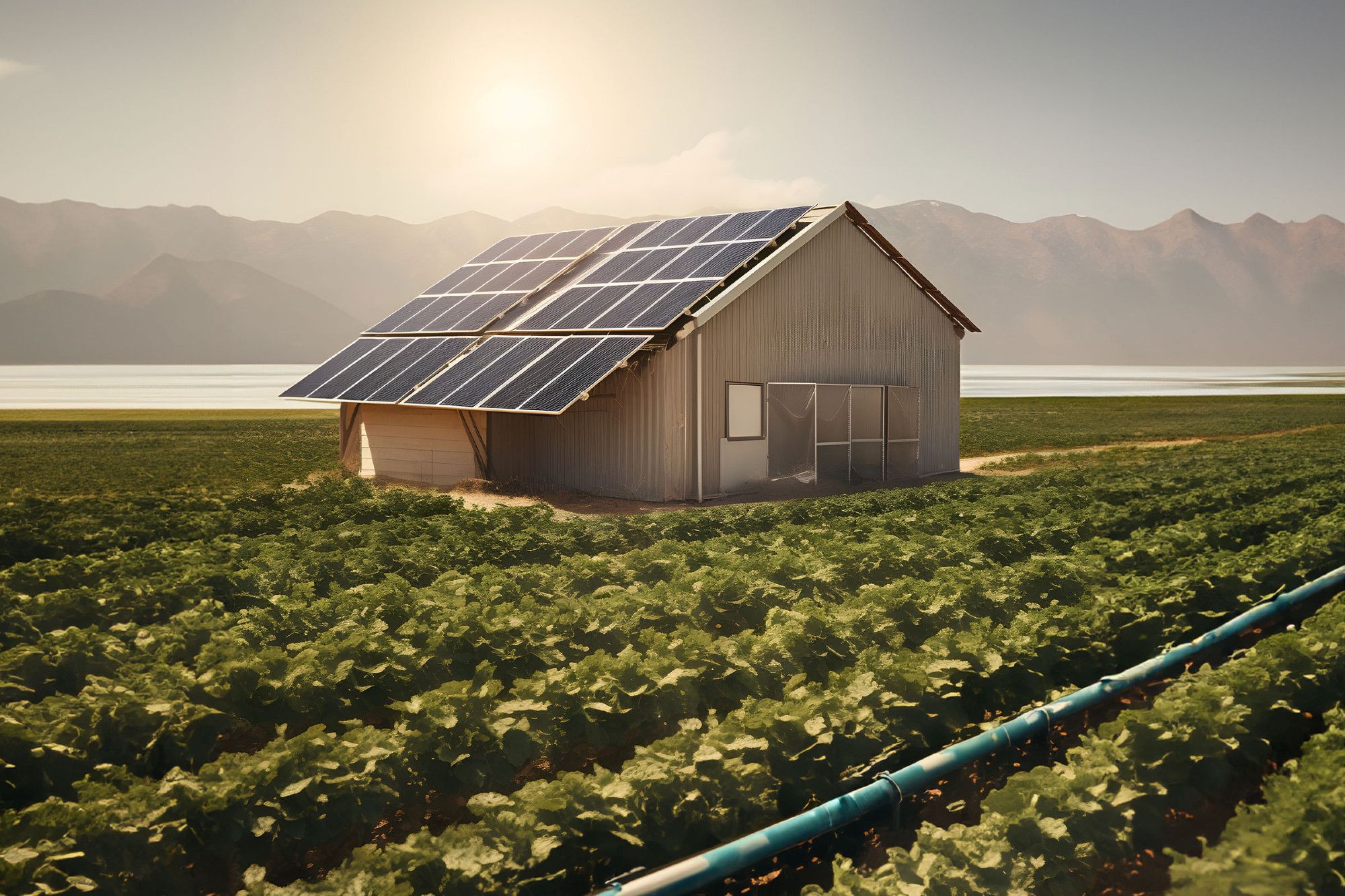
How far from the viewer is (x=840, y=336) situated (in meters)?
23.5

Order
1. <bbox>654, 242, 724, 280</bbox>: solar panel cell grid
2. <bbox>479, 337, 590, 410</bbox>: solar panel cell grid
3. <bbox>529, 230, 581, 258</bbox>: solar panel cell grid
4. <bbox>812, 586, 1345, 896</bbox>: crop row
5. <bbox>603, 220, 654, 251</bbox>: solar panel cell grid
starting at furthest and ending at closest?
<bbox>529, 230, 581, 258</bbox>: solar panel cell grid, <bbox>603, 220, 654, 251</bbox>: solar panel cell grid, <bbox>654, 242, 724, 280</bbox>: solar panel cell grid, <bbox>479, 337, 590, 410</bbox>: solar panel cell grid, <bbox>812, 586, 1345, 896</bbox>: crop row

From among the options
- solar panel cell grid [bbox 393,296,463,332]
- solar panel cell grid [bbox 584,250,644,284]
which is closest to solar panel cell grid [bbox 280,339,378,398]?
solar panel cell grid [bbox 393,296,463,332]

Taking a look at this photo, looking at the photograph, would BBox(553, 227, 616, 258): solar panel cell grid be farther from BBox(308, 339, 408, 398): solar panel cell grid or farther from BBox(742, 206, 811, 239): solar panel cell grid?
BBox(742, 206, 811, 239): solar panel cell grid

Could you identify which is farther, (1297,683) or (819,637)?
(819,637)

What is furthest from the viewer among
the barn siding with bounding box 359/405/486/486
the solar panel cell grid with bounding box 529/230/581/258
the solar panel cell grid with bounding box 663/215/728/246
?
the solar panel cell grid with bounding box 529/230/581/258

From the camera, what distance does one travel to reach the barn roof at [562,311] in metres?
20.1

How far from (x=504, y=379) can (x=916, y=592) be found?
13723mm

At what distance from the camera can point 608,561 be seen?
10.0 meters

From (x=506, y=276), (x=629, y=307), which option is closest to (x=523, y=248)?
(x=506, y=276)

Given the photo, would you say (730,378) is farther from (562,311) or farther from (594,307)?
(562,311)

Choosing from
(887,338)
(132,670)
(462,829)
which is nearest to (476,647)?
(132,670)

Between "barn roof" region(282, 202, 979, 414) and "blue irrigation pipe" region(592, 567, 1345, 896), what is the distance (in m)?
12.9

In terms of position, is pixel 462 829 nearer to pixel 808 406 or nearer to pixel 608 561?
pixel 608 561

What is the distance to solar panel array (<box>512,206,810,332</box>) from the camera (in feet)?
68.8
